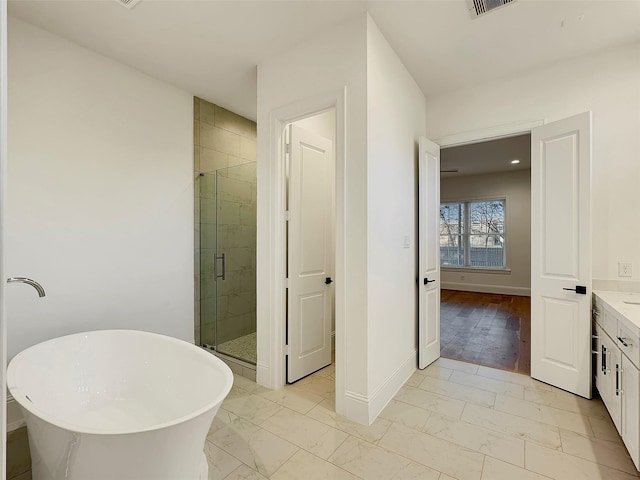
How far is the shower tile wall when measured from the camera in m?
3.51

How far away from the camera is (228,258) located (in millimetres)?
3570

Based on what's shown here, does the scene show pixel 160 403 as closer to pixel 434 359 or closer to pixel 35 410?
pixel 35 410

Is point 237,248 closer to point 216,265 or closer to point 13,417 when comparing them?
point 216,265

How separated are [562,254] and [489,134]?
129cm

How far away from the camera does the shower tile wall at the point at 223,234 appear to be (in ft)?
11.5

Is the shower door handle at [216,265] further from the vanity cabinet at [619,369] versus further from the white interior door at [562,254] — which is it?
the vanity cabinet at [619,369]

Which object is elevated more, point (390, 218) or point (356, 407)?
point (390, 218)

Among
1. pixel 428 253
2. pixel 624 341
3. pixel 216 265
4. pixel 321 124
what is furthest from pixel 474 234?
pixel 216 265

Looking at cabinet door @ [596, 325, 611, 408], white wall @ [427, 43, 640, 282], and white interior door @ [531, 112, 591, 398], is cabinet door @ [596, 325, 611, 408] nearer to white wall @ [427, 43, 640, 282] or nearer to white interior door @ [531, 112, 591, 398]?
white interior door @ [531, 112, 591, 398]

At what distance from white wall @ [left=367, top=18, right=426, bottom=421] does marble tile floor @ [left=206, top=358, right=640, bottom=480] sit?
278mm

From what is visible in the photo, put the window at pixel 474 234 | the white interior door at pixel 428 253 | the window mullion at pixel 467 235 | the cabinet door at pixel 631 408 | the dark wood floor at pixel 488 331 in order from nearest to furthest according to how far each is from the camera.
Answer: the cabinet door at pixel 631 408, the white interior door at pixel 428 253, the dark wood floor at pixel 488 331, the window at pixel 474 234, the window mullion at pixel 467 235

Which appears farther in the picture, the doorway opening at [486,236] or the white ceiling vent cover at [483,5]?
the doorway opening at [486,236]

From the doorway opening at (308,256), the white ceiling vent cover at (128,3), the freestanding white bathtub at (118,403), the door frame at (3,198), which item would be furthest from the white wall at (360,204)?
the door frame at (3,198)

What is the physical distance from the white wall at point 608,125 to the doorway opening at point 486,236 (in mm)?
2259
